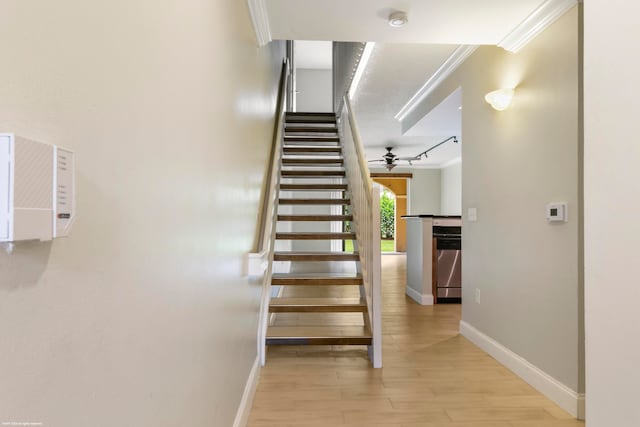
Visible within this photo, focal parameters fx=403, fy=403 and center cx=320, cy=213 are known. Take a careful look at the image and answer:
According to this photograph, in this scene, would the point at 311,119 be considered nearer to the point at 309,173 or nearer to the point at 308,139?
the point at 308,139

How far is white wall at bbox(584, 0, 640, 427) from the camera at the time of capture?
3.49ft

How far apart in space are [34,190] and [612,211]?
4.37ft

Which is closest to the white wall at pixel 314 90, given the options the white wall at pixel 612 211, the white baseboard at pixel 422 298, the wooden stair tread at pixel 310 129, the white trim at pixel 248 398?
the wooden stair tread at pixel 310 129

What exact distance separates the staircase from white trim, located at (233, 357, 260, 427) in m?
0.41

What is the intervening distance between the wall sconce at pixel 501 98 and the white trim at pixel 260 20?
63.6 inches

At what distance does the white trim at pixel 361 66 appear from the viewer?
3662mm

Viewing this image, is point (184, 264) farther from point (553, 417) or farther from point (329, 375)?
point (553, 417)

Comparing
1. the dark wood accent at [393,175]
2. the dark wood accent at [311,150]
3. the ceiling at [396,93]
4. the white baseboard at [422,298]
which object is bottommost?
the white baseboard at [422,298]

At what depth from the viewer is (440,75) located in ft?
13.4

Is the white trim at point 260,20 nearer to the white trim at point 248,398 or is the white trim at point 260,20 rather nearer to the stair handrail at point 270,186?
the stair handrail at point 270,186

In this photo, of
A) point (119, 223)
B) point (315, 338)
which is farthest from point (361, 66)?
point (119, 223)

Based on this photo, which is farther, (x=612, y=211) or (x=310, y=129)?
(x=310, y=129)

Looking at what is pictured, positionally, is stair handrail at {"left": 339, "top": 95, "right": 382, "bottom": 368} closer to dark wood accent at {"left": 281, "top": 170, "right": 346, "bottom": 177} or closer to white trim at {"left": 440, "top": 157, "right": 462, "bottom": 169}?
dark wood accent at {"left": 281, "top": 170, "right": 346, "bottom": 177}

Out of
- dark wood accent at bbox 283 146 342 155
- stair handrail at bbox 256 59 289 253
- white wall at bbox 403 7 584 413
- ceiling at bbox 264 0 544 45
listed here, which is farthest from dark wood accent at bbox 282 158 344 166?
ceiling at bbox 264 0 544 45
